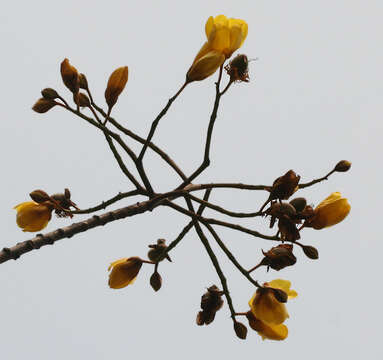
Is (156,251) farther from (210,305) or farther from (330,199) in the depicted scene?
(330,199)

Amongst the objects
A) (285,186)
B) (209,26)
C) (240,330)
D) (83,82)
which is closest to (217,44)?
(209,26)

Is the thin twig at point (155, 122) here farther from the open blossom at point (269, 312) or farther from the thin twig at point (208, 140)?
the open blossom at point (269, 312)

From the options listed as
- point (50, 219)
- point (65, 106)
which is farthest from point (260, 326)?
point (65, 106)

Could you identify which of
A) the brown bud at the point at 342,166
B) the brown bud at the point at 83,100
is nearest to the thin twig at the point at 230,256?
the brown bud at the point at 342,166

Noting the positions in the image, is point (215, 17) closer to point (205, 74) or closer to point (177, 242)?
point (205, 74)

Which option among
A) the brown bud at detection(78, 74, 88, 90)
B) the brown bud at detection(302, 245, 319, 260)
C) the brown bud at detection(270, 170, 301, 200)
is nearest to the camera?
the brown bud at detection(270, 170, 301, 200)

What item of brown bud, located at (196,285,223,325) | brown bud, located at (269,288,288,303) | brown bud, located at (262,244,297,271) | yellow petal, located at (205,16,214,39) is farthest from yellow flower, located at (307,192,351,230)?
yellow petal, located at (205,16,214,39)

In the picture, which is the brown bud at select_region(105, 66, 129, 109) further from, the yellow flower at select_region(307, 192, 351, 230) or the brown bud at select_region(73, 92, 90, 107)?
the yellow flower at select_region(307, 192, 351, 230)
